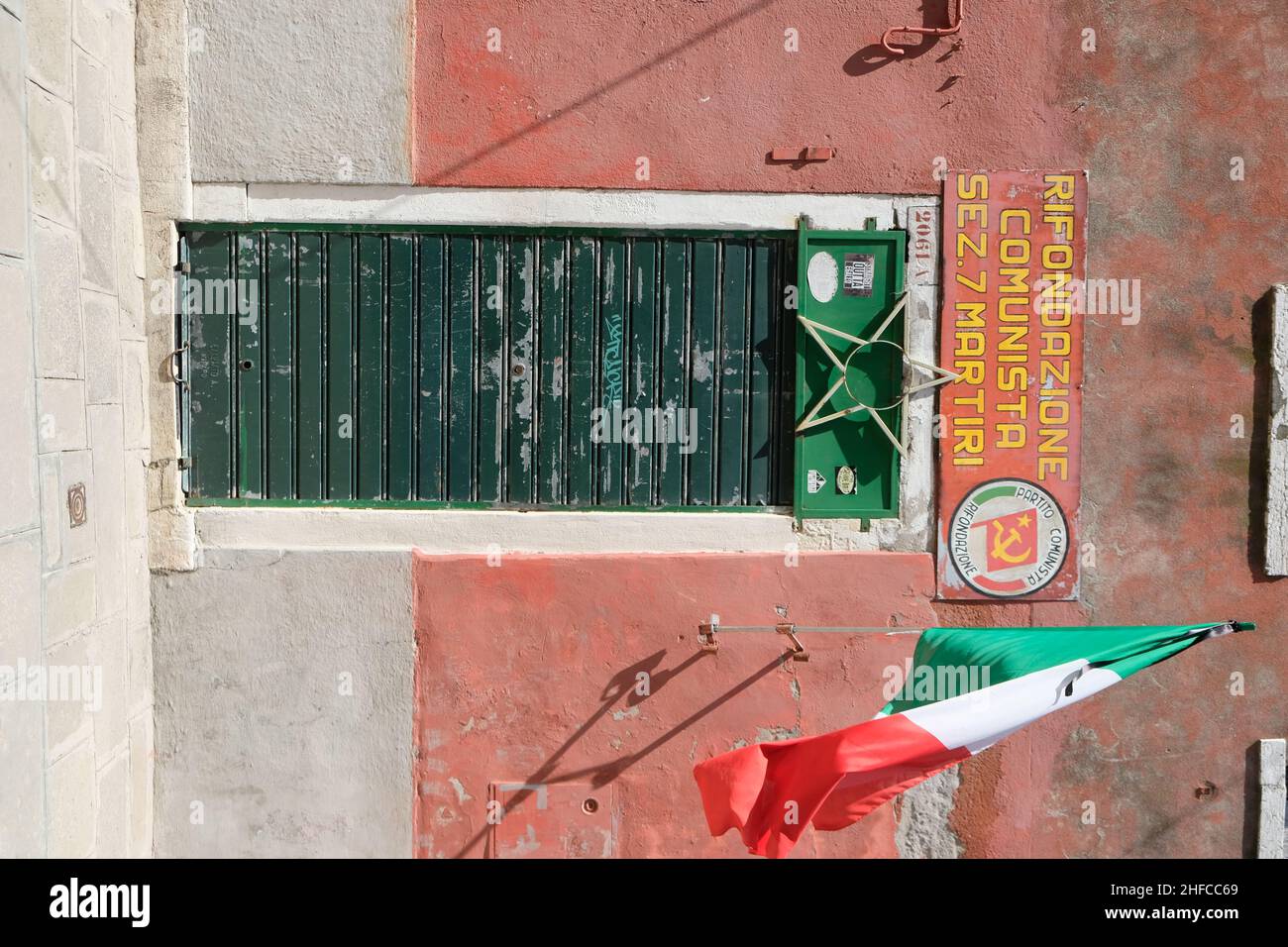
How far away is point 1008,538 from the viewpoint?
6082mm

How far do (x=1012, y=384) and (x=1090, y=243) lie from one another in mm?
1057

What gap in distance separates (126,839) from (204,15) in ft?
17.4

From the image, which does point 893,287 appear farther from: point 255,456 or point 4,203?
point 4,203

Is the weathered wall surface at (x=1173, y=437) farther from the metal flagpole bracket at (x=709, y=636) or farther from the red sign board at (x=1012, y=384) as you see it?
the metal flagpole bracket at (x=709, y=636)

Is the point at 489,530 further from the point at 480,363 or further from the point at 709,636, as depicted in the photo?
the point at 709,636

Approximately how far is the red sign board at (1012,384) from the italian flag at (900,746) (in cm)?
90

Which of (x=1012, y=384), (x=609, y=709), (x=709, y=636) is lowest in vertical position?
(x=609, y=709)

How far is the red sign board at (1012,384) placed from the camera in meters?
6.00

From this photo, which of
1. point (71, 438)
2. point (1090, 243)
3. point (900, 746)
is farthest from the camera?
point (1090, 243)

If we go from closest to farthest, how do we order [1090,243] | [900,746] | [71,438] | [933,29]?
1. [900,746]
2. [71,438]
3. [933,29]
4. [1090,243]

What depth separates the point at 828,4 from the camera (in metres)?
5.93

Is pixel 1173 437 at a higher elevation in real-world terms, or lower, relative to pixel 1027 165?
lower

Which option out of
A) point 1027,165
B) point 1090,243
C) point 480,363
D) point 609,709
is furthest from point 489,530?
point 1090,243

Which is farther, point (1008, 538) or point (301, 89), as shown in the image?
point (1008, 538)
